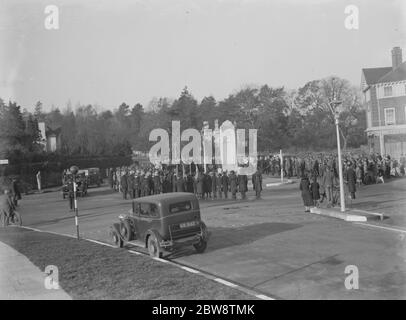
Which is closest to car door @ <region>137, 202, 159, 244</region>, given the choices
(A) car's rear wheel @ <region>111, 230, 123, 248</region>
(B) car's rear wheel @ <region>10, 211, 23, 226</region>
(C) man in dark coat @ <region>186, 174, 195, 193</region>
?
(A) car's rear wheel @ <region>111, 230, 123, 248</region>

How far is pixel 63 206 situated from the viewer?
2845 cm

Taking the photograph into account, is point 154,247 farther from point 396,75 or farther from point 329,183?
point 396,75

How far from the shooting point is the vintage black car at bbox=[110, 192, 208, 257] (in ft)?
39.1

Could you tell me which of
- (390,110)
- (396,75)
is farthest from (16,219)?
(396,75)

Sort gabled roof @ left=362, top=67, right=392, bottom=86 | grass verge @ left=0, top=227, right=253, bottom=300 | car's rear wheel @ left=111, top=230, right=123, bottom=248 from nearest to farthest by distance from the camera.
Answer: grass verge @ left=0, top=227, right=253, bottom=300
car's rear wheel @ left=111, top=230, right=123, bottom=248
gabled roof @ left=362, top=67, right=392, bottom=86

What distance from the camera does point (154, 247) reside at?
1204 centimetres

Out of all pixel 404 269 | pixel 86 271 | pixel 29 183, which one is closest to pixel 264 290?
pixel 404 269

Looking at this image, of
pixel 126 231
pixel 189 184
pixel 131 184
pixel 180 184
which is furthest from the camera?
pixel 131 184

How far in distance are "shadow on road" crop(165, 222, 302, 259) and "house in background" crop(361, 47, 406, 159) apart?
33512mm

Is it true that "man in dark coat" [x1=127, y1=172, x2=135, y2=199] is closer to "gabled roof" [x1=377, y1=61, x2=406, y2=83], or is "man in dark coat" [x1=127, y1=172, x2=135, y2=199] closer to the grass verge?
the grass verge

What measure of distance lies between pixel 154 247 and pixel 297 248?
3719 millimetres

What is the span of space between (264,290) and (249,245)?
14.4 feet

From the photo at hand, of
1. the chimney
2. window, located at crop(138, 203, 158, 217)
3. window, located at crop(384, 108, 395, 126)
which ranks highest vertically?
the chimney

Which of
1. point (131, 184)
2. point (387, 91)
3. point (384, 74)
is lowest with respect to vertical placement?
point (131, 184)
